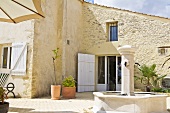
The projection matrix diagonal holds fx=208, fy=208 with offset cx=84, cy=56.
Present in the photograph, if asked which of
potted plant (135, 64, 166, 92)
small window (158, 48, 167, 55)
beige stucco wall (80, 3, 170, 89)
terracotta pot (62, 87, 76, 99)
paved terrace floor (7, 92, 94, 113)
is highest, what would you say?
beige stucco wall (80, 3, 170, 89)

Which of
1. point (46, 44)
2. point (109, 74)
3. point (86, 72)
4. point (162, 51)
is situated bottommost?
point (109, 74)

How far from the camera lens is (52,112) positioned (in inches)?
233

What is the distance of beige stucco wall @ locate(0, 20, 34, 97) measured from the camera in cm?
937

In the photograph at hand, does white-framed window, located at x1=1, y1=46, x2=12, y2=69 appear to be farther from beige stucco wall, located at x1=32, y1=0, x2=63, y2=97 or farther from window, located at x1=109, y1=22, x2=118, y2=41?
window, located at x1=109, y1=22, x2=118, y2=41

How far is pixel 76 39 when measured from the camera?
13.2 metres

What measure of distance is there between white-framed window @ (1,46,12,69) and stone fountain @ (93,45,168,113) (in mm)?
6138

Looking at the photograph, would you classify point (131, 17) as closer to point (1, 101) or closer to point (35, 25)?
point (35, 25)

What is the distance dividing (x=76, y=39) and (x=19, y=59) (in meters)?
4.51

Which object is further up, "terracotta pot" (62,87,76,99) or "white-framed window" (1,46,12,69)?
"white-framed window" (1,46,12,69)

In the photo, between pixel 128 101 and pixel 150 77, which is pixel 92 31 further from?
pixel 128 101

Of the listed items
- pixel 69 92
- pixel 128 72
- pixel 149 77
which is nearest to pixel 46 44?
pixel 69 92

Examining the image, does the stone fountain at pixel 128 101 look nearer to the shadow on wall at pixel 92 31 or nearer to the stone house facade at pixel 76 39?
the stone house facade at pixel 76 39

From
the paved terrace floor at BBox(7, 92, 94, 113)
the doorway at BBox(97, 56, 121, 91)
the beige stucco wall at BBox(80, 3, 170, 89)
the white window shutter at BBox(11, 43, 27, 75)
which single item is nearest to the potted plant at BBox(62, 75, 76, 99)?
the paved terrace floor at BBox(7, 92, 94, 113)

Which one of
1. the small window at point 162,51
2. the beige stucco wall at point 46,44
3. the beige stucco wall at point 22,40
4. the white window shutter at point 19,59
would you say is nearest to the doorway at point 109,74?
the small window at point 162,51
